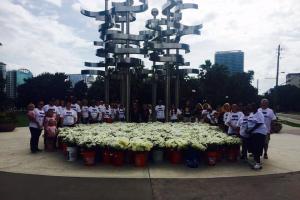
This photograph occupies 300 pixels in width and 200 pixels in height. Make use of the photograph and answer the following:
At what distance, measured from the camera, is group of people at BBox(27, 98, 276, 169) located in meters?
10.5

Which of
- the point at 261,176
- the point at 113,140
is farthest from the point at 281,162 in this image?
the point at 113,140

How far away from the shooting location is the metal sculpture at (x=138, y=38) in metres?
24.5

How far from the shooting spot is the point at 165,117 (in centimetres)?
2367

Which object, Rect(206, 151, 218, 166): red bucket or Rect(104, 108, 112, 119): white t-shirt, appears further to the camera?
Rect(104, 108, 112, 119): white t-shirt

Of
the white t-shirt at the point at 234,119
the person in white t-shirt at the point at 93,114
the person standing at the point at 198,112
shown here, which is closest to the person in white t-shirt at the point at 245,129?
the white t-shirt at the point at 234,119

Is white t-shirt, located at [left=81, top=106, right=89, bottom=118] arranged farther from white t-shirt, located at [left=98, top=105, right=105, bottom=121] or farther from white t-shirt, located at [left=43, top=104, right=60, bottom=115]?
white t-shirt, located at [left=43, top=104, right=60, bottom=115]

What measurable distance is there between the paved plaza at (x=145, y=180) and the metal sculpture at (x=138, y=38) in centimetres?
1303

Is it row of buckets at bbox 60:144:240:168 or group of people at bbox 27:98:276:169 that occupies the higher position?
group of people at bbox 27:98:276:169

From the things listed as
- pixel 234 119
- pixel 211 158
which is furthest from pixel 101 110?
pixel 211 158

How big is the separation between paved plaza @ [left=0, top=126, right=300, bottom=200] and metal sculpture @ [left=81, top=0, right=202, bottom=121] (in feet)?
42.8

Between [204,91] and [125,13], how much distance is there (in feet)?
139

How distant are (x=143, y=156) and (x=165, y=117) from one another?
43.5ft

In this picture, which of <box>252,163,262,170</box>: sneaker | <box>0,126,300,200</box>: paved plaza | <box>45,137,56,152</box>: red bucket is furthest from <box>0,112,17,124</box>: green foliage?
<box>252,163,262,170</box>: sneaker

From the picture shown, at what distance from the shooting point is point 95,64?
26906mm
